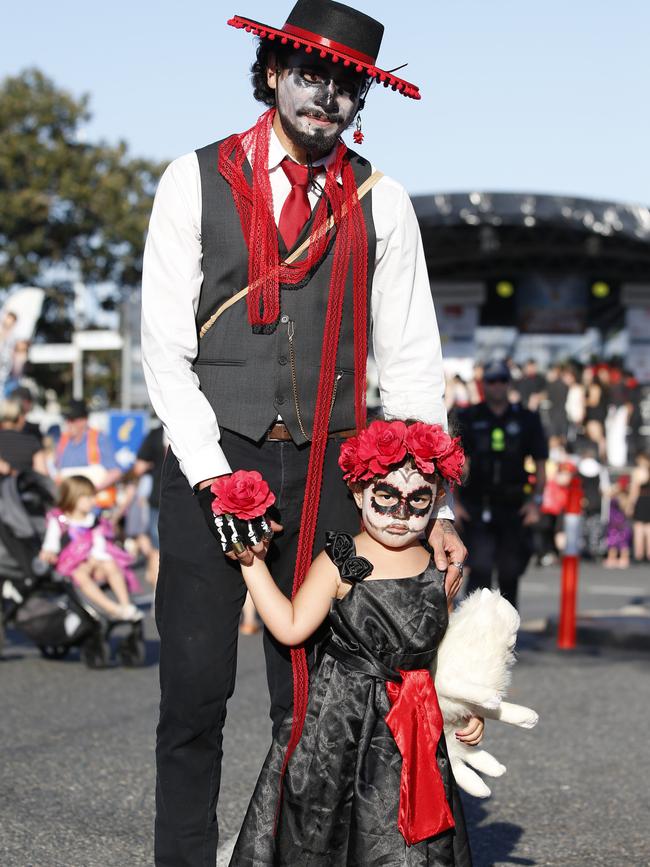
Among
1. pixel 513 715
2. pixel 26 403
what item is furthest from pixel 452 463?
pixel 26 403

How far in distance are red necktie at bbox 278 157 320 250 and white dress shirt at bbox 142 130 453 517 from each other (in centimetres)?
2

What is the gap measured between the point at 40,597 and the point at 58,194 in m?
27.5

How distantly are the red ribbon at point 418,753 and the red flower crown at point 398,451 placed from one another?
0.48 m

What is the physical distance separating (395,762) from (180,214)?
138cm

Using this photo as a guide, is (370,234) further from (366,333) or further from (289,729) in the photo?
(289,729)

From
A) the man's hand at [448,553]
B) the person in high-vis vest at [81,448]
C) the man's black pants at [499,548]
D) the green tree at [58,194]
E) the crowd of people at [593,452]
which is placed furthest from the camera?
the green tree at [58,194]

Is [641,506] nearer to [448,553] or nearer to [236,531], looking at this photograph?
[448,553]

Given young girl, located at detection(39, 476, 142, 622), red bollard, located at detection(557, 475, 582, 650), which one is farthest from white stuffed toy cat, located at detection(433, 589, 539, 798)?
red bollard, located at detection(557, 475, 582, 650)

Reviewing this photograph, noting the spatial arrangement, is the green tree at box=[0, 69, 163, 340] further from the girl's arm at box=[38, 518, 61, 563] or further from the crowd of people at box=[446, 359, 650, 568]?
the girl's arm at box=[38, 518, 61, 563]

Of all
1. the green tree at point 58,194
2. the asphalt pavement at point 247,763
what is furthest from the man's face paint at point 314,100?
the green tree at point 58,194

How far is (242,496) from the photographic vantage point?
313cm

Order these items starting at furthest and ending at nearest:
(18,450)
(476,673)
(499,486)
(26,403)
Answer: (26,403)
(18,450)
(499,486)
(476,673)

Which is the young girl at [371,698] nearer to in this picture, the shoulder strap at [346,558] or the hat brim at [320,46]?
the shoulder strap at [346,558]

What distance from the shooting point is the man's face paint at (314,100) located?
11.3 feet
